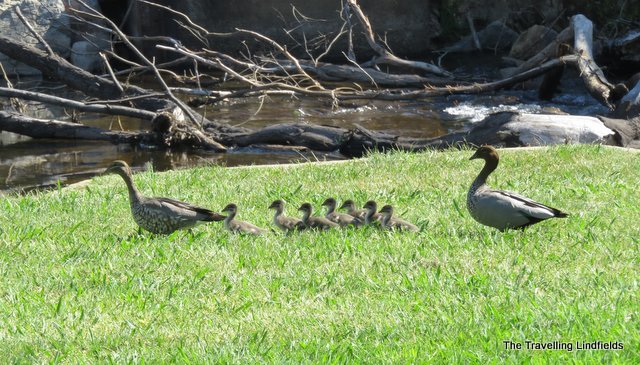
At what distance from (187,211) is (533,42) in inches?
631

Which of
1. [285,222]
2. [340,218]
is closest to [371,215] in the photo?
[340,218]

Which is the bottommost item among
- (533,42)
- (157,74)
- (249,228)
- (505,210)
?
(533,42)

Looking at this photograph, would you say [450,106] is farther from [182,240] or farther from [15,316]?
[15,316]

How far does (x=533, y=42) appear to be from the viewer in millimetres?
22250

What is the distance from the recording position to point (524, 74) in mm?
17359

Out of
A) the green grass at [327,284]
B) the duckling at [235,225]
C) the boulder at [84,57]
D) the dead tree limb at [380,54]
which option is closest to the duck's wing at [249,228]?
the duckling at [235,225]

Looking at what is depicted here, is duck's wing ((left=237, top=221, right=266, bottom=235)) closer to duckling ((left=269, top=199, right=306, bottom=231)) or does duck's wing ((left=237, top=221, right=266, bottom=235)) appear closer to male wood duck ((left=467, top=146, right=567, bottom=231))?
duckling ((left=269, top=199, right=306, bottom=231))

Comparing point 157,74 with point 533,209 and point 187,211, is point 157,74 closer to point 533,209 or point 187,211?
point 187,211

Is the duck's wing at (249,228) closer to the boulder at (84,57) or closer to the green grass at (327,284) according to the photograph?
the green grass at (327,284)

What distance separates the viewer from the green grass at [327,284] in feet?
17.0

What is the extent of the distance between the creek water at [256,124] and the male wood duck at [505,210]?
6.02 m

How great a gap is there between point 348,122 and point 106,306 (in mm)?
12830

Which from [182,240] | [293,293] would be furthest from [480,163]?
[293,293]

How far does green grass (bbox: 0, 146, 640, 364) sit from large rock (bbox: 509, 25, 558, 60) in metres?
12.9
